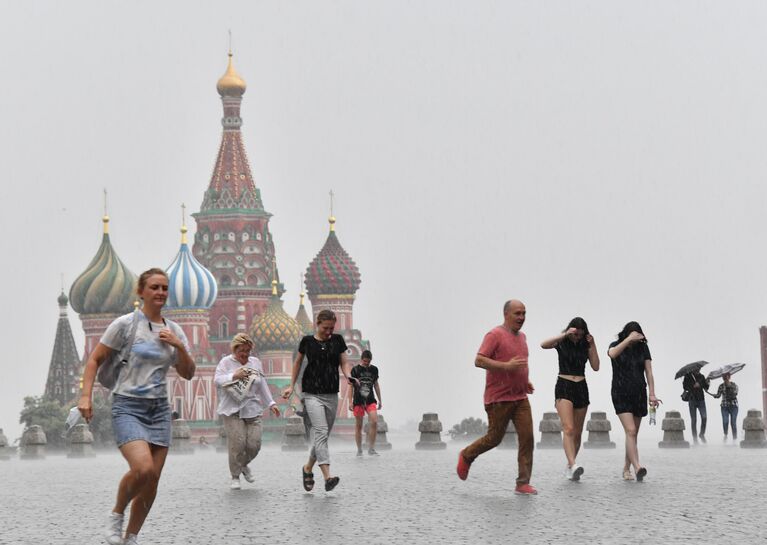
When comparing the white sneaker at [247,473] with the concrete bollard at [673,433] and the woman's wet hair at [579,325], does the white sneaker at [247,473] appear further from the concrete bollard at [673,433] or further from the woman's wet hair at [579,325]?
A: the concrete bollard at [673,433]

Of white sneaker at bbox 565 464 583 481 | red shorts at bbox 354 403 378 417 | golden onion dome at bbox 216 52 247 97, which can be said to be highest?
golden onion dome at bbox 216 52 247 97

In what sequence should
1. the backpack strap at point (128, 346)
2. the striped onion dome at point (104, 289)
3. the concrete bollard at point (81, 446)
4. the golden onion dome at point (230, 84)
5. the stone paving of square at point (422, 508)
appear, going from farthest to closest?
the golden onion dome at point (230, 84) → the striped onion dome at point (104, 289) → the concrete bollard at point (81, 446) → the stone paving of square at point (422, 508) → the backpack strap at point (128, 346)

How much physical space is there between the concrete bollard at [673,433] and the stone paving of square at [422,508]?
7.61m

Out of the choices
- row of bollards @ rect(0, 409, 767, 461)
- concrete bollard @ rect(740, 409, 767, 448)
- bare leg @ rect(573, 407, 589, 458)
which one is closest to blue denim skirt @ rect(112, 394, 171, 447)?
bare leg @ rect(573, 407, 589, 458)

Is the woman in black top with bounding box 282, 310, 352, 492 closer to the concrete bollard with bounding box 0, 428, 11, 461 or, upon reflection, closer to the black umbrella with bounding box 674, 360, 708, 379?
the black umbrella with bounding box 674, 360, 708, 379

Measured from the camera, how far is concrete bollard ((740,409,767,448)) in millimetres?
30219

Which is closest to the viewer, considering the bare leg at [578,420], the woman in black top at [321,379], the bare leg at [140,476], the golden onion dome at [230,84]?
the bare leg at [140,476]

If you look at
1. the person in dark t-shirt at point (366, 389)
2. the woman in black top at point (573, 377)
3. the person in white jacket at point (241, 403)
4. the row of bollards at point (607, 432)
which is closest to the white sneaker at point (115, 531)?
the woman in black top at point (573, 377)

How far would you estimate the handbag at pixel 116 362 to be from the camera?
10727mm

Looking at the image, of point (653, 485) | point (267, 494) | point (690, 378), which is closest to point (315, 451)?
point (267, 494)

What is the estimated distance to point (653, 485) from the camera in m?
17.2

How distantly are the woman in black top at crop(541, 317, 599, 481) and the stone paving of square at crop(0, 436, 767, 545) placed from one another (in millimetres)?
544

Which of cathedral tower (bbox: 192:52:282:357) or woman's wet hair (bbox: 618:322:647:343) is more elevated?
cathedral tower (bbox: 192:52:282:357)

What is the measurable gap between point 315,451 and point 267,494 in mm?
848
